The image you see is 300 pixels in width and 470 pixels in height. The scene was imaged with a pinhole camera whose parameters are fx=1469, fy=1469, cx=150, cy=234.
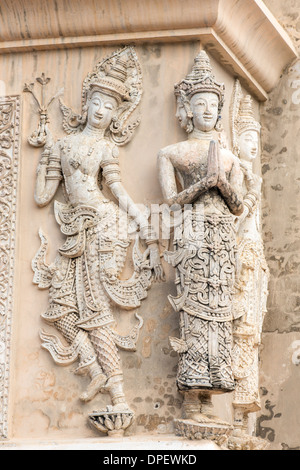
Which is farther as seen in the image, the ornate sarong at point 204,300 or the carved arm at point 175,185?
the carved arm at point 175,185

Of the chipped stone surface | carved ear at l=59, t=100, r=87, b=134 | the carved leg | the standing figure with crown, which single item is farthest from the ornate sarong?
the chipped stone surface

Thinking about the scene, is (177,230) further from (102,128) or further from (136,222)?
(102,128)

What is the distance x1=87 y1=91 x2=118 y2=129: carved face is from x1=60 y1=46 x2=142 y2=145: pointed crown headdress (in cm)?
3

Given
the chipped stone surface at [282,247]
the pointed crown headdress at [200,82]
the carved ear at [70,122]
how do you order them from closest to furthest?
the pointed crown headdress at [200,82], the carved ear at [70,122], the chipped stone surface at [282,247]

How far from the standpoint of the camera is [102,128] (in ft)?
32.2

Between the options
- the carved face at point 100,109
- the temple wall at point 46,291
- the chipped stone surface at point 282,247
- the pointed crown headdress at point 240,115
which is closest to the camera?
the temple wall at point 46,291

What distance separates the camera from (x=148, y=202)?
971 cm

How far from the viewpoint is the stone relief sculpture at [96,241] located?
9438 millimetres

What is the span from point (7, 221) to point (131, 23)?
1573mm

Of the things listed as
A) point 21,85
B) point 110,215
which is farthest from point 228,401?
point 21,85

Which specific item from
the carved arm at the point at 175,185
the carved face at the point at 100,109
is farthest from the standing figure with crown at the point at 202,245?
the carved face at the point at 100,109

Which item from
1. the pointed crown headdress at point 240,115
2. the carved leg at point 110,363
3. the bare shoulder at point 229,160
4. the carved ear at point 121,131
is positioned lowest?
the carved leg at point 110,363

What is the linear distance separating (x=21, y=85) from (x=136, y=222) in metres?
1.32

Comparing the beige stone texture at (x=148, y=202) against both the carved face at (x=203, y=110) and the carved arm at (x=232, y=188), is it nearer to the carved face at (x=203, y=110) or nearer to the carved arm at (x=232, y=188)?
the carved face at (x=203, y=110)
